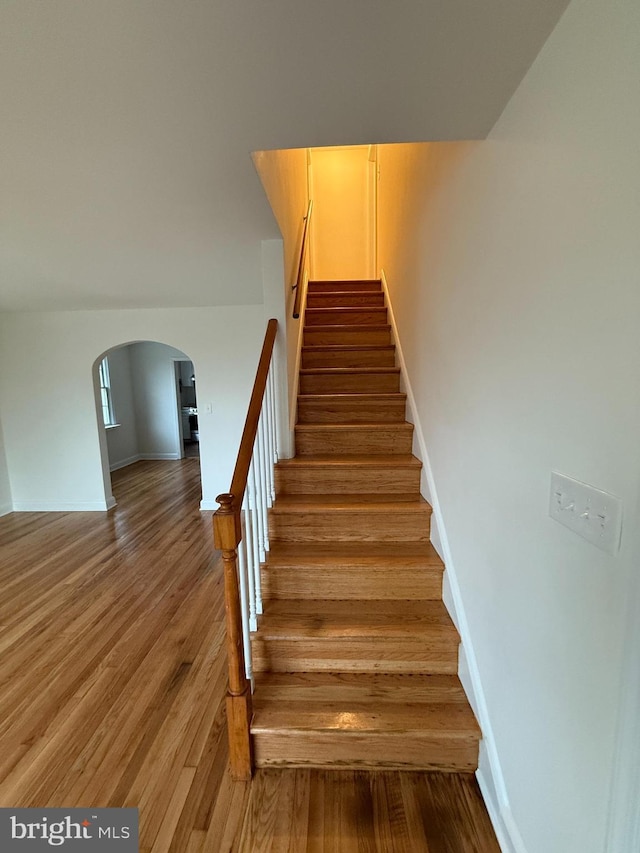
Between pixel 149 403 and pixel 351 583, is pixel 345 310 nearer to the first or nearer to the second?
pixel 351 583

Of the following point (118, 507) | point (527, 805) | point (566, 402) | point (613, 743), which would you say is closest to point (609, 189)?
point (566, 402)

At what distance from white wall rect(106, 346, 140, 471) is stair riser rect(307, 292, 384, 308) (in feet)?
13.8

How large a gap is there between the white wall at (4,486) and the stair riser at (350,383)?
388cm

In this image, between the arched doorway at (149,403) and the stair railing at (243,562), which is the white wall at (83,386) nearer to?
the stair railing at (243,562)

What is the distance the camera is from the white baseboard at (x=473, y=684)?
122 cm

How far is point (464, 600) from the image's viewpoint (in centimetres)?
163

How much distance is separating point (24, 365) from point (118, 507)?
6.36 ft

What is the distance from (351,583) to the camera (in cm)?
191

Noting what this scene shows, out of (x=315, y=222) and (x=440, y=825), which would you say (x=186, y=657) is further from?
(x=315, y=222)

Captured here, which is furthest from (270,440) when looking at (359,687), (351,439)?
(359,687)

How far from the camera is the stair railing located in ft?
4.47

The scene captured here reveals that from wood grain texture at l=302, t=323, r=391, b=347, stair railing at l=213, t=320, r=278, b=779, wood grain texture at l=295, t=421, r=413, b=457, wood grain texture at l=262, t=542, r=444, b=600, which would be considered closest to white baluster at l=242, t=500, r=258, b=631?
stair railing at l=213, t=320, r=278, b=779

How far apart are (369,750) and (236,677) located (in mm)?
596

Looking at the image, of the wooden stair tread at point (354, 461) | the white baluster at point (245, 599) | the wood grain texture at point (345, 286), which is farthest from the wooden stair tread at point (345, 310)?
the white baluster at point (245, 599)
